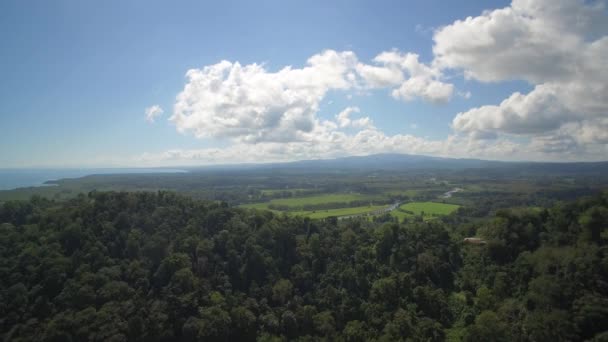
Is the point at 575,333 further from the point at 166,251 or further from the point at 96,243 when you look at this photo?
the point at 96,243

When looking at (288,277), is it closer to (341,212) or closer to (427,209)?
(341,212)

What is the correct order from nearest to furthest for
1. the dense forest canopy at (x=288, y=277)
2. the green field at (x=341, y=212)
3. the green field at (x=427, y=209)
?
1. the dense forest canopy at (x=288, y=277)
2. the green field at (x=427, y=209)
3. the green field at (x=341, y=212)

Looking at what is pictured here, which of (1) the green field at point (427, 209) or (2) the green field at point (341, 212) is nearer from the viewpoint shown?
(1) the green field at point (427, 209)

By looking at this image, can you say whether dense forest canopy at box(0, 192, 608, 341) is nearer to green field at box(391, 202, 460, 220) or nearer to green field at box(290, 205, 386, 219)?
green field at box(391, 202, 460, 220)

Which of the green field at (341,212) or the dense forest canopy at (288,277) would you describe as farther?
the green field at (341,212)

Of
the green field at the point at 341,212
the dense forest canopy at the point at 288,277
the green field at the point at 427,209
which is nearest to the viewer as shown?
the dense forest canopy at the point at 288,277

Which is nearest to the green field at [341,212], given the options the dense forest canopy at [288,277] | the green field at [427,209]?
the green field at [427,209]

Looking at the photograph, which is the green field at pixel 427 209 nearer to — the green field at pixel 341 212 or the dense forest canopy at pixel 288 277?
the green field at pixel 341 212
